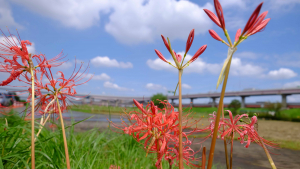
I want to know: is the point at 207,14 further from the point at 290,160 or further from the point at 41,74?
the point at 290,160

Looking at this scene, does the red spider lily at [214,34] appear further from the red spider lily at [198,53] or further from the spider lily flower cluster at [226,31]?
the red spider lily at [198,53]

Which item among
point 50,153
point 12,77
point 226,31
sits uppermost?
point 226,31

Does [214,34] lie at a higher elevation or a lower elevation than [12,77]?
higher

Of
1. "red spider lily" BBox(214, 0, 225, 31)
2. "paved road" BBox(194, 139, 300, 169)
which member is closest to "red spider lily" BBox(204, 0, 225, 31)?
"red spider lily" BBox(214, 0, 225, 31)

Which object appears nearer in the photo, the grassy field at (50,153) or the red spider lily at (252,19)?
the red spider lily at (252,19)

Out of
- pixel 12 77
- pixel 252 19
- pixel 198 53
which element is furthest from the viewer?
pixel 12 77

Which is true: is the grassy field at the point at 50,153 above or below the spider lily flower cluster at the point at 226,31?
below

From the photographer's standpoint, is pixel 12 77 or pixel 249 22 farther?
pixel 12 77

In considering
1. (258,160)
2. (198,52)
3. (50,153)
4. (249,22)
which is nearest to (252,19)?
(249,22)

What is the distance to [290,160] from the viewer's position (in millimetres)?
4703

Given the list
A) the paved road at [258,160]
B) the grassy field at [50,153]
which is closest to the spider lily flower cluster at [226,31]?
the grassy field at [50,153]

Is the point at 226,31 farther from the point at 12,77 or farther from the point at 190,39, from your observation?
the point at 12,77

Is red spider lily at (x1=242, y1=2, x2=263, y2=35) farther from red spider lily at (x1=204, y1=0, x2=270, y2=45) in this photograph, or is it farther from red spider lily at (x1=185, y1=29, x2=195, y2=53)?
red spider lily at (x1=185, y1=29, x2=195, y2=53)

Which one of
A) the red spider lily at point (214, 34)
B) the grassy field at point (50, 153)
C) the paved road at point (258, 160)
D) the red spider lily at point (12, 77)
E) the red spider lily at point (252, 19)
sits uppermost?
the red spider lily at point (252, 19)
